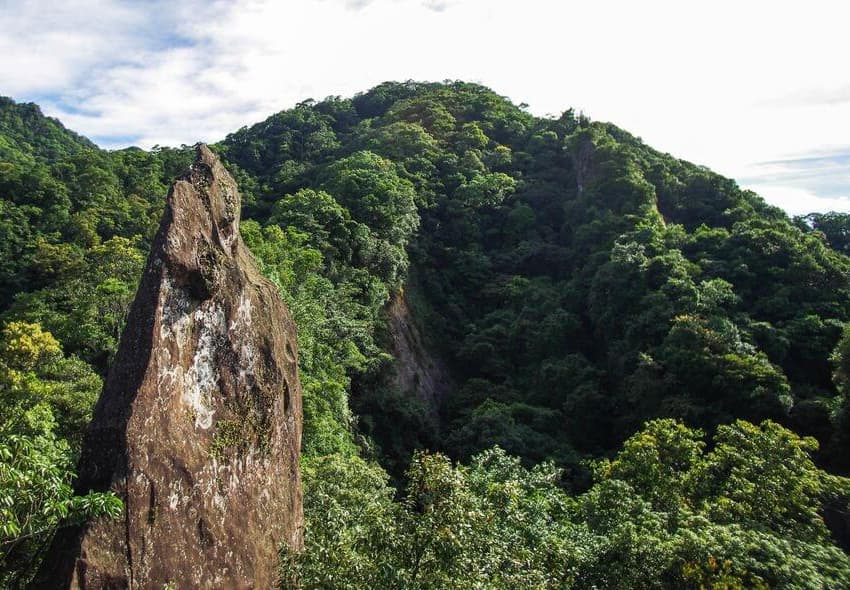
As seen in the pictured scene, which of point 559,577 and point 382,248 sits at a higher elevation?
point 382,248

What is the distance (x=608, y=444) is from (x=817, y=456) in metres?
9.15

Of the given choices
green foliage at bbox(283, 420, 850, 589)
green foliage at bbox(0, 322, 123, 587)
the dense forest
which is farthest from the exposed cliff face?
green foliage at bbox(0, 322, 123, 587)

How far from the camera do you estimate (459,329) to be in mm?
40875

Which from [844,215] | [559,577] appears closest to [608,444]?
[559,577]

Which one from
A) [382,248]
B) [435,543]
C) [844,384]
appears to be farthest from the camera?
[382,248]

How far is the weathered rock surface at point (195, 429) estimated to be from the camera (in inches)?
314

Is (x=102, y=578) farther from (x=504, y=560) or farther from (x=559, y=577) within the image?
(x=559, y=577)

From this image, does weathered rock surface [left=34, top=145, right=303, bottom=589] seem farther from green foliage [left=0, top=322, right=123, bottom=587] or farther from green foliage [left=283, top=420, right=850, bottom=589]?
green foliage [left=283, top=420, right=850, bottom=589]

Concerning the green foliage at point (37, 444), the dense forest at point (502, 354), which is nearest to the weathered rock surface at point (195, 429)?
the green foliage at point (37, 444)

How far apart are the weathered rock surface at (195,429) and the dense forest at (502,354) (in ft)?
2.53

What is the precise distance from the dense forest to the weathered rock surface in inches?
30.4

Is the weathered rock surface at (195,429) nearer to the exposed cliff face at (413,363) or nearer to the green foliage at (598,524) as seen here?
the green foliage at (598,524)

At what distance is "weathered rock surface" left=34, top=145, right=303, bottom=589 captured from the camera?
7.98 metres

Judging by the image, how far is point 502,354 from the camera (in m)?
37.0
